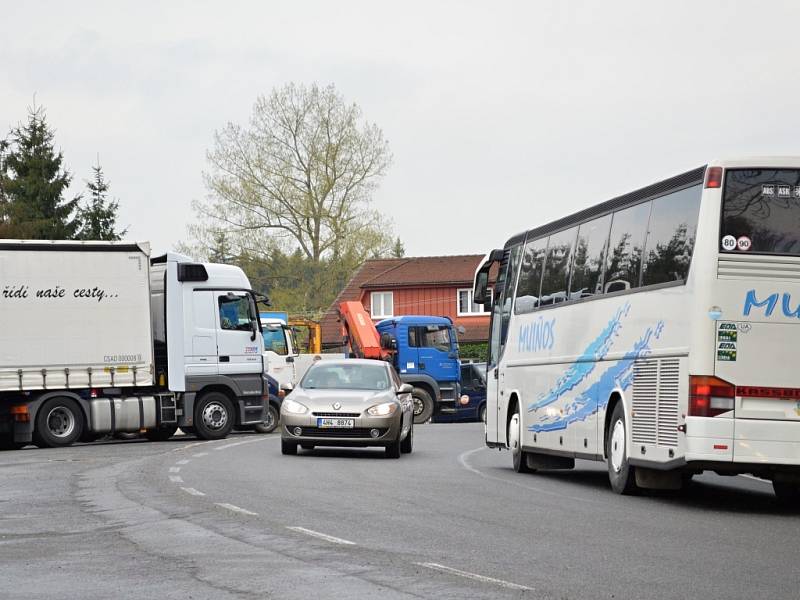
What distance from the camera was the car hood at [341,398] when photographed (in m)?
22.2

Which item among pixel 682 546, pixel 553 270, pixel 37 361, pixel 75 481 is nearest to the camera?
pixel 682 546

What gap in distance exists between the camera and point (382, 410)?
2230cm

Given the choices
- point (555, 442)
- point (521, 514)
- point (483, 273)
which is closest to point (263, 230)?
point (483, 273)

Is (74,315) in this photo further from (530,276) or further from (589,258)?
(589,258)

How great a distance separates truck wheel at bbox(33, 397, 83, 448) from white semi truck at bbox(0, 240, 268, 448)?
0.07 ft

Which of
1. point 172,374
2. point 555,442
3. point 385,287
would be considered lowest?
point 555,442

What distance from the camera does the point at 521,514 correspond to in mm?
13875

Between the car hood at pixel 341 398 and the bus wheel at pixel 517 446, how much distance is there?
2.15 m

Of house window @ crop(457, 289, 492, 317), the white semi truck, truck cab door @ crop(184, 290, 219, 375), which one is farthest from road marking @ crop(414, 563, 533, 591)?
house window @ crop(457, 289, 492, 317)

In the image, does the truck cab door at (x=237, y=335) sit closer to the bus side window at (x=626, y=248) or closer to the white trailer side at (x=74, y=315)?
the white trailer side at (x=74, y=315)

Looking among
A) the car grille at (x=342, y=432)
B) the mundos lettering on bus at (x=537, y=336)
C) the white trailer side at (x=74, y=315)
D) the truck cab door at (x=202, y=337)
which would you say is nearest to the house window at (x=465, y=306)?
the truck cab door at (x=202, y=337)

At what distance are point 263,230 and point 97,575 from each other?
58.3 metres

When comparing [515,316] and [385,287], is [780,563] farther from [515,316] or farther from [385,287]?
[385,287]

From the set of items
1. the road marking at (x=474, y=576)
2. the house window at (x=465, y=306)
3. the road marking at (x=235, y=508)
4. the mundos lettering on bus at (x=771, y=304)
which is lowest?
the road marking at (x=474, y=576)
